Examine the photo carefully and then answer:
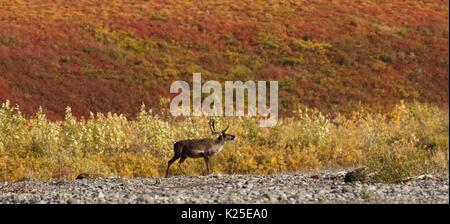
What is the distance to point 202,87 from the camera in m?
46.1

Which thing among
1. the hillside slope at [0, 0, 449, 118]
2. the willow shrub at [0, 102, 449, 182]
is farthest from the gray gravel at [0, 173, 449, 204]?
the hillside slope at [0, 0, 449, 118]

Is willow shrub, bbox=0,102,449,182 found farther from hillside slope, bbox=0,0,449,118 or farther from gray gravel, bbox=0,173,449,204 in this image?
hillside slope, bbox=0,0,449,118

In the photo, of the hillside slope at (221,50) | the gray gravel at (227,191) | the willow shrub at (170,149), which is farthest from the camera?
the hillside slope at (221,50)

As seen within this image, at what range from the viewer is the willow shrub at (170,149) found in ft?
64.8

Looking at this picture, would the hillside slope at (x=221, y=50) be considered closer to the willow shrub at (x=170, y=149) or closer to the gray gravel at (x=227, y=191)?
the willow shrub at (x=170, y=149)

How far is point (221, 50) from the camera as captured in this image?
52.7m

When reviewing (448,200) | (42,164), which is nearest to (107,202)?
(448,200)

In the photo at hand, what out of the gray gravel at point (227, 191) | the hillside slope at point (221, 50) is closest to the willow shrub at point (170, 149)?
the gray gravel at point (227, 191)

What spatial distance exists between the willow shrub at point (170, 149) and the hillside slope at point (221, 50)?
575 inches

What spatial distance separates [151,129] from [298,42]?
3326 cm

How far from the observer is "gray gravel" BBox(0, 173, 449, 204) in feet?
38.8

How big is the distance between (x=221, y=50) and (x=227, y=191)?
39.8m

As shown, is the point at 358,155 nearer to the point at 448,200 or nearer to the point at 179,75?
the point at 448,200

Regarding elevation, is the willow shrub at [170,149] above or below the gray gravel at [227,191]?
below
